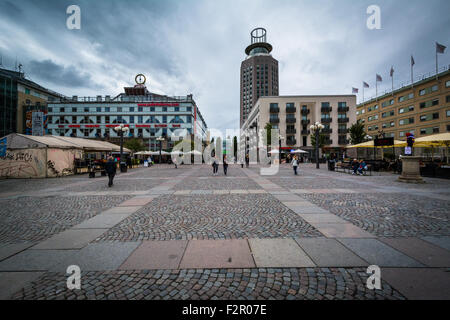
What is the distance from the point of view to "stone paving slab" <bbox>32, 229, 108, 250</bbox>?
10.5 ft

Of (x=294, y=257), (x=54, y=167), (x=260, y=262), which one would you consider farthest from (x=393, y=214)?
(x=54, y=167)

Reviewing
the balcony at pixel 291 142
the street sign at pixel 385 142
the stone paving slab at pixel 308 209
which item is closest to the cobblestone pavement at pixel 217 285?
the stone paving slab at pixel 308 209

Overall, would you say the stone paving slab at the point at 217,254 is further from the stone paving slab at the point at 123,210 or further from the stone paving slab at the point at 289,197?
the stone paving slab at the point at 289,197

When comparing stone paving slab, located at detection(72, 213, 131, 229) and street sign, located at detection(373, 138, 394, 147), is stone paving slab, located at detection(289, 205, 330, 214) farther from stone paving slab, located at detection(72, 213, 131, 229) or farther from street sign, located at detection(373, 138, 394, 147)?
street sign, located at detection(373, 138, 394, 147)

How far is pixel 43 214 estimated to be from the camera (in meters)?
5.02

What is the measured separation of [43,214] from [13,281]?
3650 millimetres

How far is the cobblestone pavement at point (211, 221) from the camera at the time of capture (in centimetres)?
364

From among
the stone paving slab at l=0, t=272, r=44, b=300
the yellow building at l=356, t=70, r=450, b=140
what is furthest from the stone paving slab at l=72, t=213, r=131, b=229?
the yellow building at l=356, t=70, r=450, b=140

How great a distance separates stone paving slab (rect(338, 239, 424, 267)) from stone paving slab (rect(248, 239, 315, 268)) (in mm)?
912

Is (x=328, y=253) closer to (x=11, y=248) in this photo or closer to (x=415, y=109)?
(x=11, y=248)

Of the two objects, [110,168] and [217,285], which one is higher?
[110,168]

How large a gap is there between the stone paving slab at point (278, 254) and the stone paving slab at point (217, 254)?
0.14 meters

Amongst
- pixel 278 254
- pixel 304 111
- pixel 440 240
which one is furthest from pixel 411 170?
pixel 304 111
